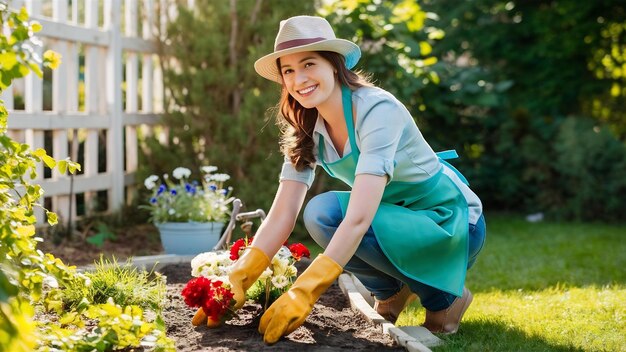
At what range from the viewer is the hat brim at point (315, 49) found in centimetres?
259

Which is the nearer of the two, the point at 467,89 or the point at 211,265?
the point at 211,265

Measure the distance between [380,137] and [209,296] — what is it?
751mm

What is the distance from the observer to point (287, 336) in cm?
257

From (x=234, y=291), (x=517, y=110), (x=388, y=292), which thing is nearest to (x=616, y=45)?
(x=517, y=110)

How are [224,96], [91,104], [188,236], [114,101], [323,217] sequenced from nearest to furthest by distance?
[323,217], [188,236], [91,104], [114,101], [224,96]

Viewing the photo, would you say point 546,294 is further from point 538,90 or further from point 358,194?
point 538,90

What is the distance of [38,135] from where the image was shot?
4.50 m

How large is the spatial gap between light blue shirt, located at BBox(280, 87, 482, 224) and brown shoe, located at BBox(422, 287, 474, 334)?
0.29 metres

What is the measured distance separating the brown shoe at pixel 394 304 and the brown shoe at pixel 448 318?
17cm

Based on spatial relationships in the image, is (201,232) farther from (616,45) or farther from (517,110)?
(616,45)

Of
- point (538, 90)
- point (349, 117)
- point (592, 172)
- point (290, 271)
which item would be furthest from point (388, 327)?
point (538, 90)

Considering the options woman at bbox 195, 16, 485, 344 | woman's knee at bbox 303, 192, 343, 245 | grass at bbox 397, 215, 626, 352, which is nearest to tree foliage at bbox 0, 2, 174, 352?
woman at bbox 195, 16, 485, 344

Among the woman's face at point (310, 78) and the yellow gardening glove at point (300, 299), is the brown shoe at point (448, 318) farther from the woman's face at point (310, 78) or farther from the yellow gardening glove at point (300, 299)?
the woman's face at point (310, 78)

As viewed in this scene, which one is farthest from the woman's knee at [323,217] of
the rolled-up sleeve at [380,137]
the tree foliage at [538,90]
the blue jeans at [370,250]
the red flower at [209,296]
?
the tree foliage at [538,90]
